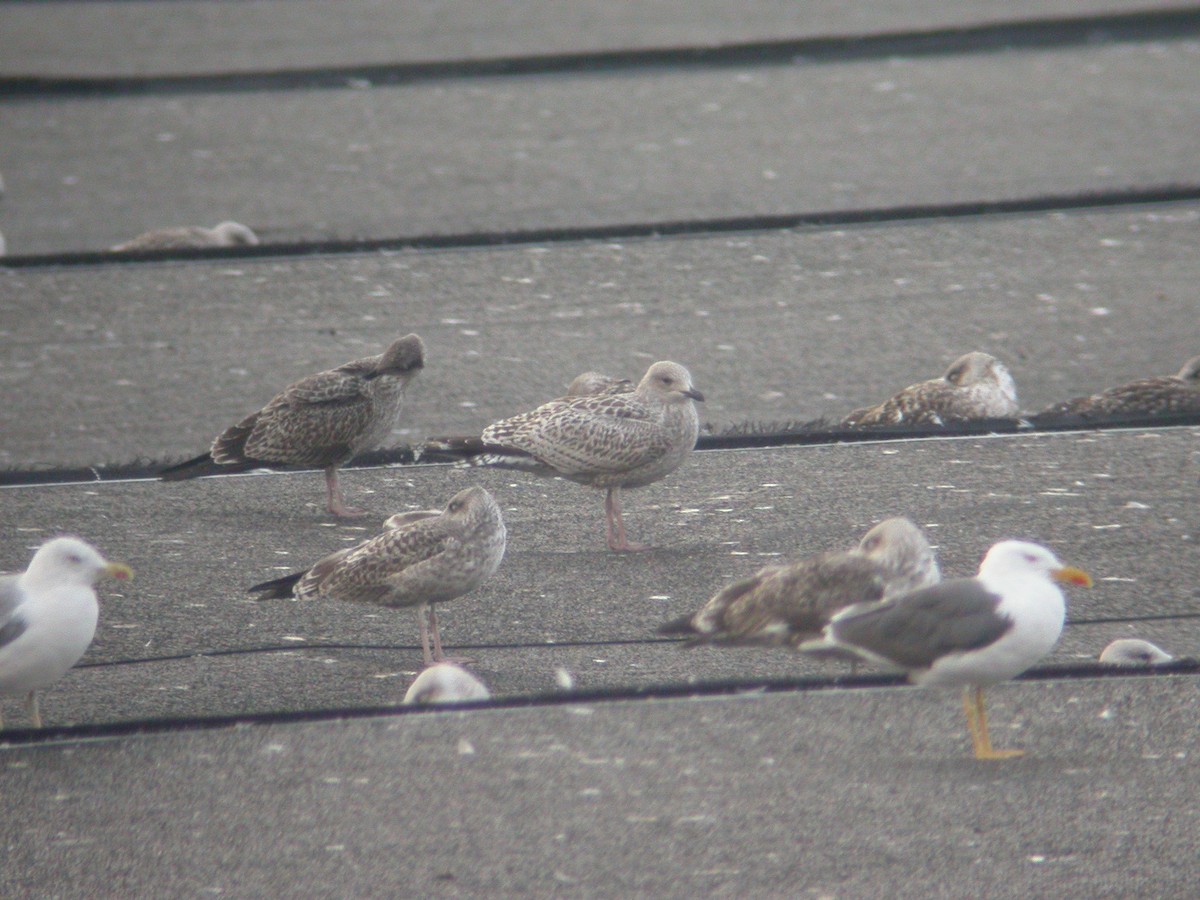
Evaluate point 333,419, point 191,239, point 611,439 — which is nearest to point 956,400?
point 611,439

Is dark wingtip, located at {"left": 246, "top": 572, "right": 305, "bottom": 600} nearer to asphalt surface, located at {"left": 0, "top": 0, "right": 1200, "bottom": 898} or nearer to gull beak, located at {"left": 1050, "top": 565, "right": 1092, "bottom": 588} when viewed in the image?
asphalt surface, located at {"left": 0, "top": 0, "right": 1200, "bottom": 898}

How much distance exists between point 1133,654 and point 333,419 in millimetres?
3193

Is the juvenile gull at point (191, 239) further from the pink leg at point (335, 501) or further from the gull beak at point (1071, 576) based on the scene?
the gull beak at point (1071, 576)

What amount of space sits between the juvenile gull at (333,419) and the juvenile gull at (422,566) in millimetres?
1269

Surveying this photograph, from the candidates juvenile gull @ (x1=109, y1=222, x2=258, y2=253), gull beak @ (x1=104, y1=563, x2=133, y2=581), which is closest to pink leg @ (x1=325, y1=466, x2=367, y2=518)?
gull beak @ (x1=104, y1=563, x2=133, y2=581)

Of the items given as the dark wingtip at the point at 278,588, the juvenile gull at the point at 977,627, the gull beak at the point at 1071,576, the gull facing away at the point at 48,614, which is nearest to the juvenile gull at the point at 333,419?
the dark wingtip at the point at 278,588

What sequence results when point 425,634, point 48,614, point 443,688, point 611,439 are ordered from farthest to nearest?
1. point 611,439
2. point 425,634
3. point 443,688
4. point 48,614

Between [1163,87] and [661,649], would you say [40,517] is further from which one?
[1163,87]

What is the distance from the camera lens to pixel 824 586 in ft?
15.7

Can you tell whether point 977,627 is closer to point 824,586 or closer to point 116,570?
point 824,586

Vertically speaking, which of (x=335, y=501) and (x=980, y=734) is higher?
(x=335, y=501)

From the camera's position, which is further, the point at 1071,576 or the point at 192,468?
the point at 192,468

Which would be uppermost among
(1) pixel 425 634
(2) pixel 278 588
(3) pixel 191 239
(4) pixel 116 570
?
(3) pixel 191 239

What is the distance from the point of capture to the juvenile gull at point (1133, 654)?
16.5ft
